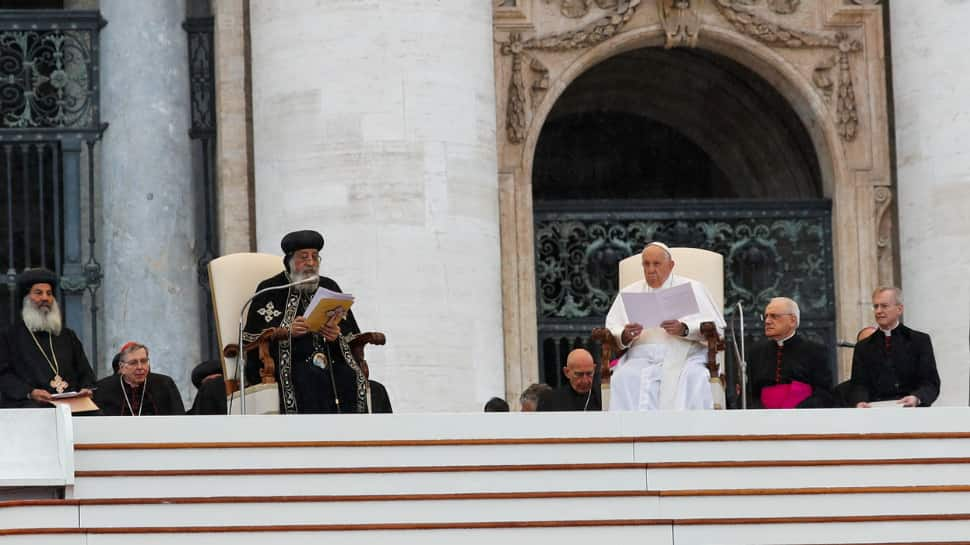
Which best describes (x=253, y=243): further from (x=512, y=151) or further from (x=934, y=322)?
(x=934, y=322)

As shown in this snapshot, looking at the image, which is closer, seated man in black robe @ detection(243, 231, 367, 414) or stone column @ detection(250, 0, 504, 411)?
seated man in black robe @ detection(243, 231, 367, 414)

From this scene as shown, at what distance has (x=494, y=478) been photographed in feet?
39.7

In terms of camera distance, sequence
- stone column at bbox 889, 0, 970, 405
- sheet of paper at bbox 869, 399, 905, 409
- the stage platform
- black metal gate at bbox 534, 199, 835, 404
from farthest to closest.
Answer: black metal gate at bbox 534, 199, 835, 404, stone column at bbox 889, 0, 970, 405, sheet of paper at bbox 869, 399, 905, 409, the stage platform

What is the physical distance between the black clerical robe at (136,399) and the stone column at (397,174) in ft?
7.26

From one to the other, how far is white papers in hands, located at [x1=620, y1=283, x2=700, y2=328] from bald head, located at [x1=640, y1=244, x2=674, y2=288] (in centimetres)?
15

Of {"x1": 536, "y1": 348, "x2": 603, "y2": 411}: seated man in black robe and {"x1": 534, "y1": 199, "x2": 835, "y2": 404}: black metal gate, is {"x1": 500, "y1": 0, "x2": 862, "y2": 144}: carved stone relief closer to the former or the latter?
{"x1": 534, "y1": 199, "x2": 835, "y2": 404}: black metal gate

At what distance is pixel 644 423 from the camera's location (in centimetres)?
1227

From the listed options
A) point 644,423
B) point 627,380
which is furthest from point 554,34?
point 644,423

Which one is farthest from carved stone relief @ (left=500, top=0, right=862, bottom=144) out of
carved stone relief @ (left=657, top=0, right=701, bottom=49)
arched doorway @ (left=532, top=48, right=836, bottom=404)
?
arched doorway @ (left=532, top=48, right=836, bottom=404)

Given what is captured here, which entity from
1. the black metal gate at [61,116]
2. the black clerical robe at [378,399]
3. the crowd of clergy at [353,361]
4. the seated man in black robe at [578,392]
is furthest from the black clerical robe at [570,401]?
the black metal gate at [61,116]

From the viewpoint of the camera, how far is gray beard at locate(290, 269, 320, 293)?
44.7 ft

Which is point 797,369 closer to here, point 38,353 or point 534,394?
point 534,394

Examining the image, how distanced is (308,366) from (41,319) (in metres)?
1.52

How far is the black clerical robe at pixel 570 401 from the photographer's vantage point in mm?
14547
